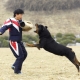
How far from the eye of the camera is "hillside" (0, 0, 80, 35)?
47216mm

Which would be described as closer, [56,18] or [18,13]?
[18,13]

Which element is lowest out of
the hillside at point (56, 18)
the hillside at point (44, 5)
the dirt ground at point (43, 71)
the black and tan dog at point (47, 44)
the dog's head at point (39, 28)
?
the hillside at point (56, 18)

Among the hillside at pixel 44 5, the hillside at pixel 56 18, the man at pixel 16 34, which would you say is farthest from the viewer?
the hillside at pixel 44 5

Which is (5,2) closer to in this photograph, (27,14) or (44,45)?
(27,14)

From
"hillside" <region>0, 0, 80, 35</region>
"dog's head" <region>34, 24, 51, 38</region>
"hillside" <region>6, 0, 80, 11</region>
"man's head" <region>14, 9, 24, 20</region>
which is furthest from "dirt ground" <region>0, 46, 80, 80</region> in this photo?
"hillside" <region>6, 0, 80, 11</region>

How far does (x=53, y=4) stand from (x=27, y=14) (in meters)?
5.28

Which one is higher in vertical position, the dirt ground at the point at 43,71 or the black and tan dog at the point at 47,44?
the black and tan dog at the point at 47,44

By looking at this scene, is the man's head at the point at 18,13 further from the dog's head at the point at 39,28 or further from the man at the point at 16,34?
the dog's head at the point at 39,28

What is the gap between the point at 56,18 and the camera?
5088cm

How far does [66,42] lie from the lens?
3306cm

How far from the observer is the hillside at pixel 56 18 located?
155 feet

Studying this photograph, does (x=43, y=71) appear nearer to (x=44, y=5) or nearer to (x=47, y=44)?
(x=47, y=44)

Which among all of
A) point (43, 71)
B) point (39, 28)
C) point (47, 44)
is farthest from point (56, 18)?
point (39, 28)

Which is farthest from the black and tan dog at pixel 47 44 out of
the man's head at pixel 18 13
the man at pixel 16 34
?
the man's head at pixel 18 13
